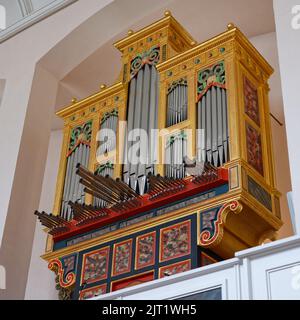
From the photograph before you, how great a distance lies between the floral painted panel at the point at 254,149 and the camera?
721 cm

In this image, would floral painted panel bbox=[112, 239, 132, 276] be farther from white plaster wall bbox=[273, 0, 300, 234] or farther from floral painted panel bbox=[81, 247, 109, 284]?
white plaster wall bbox=[273, 0, 300, 234]

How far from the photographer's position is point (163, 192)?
721 centimetres

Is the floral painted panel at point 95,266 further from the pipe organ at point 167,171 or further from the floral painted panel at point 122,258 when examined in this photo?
the floral painted panel at point 122,258

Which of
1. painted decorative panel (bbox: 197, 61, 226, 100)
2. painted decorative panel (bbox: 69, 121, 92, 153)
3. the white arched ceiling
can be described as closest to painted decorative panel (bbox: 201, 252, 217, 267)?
painted decorative panel (bbox: 197, 61, 226, 100)

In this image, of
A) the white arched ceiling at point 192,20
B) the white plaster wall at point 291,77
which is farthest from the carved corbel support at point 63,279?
the white arched ceiling at point 192,20

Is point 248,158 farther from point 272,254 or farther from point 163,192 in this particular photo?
point 272,254

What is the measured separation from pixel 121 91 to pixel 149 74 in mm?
426

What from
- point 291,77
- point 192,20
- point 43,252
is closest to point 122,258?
point 291,77

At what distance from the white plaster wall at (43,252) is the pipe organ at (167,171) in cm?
197

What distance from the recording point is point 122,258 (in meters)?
7.31

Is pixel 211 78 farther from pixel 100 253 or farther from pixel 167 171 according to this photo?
pixel 100 253

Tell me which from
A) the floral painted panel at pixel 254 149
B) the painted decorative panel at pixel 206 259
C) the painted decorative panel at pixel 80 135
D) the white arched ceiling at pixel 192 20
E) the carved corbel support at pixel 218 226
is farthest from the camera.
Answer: the white arched ceiling at pixel 192 20

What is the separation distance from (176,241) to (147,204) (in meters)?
0.58
